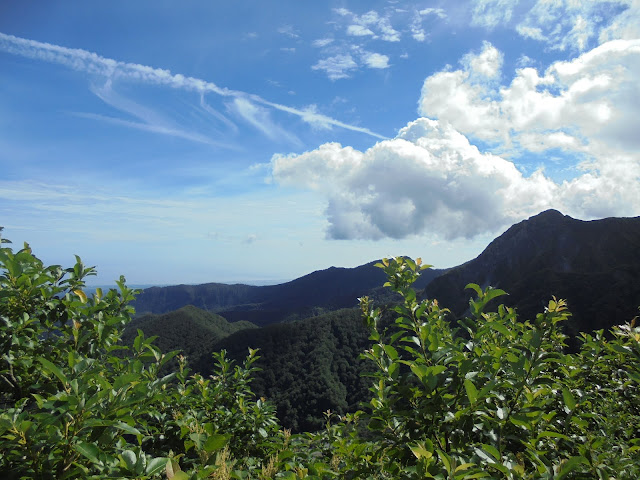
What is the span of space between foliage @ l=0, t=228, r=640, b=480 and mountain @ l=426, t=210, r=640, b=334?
69486 millimetres

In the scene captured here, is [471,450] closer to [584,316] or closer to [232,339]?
[584,316]

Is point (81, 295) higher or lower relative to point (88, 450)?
higher

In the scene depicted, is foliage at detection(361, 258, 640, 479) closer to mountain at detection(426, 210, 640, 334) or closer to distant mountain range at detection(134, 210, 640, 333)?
distant mountain range at detection(134, 210, 640, 333)

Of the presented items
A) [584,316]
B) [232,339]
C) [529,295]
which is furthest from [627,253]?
[232,339]

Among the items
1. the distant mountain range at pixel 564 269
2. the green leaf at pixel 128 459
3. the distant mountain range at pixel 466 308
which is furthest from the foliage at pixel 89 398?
the distant mountain range at pixel 466 308

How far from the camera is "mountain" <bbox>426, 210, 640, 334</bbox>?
79688 mm

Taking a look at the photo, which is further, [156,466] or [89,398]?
[89,398]

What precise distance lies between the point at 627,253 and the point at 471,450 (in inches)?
6431

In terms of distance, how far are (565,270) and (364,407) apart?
558 ft

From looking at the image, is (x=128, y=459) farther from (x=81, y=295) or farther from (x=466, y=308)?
(x=466, y=308)

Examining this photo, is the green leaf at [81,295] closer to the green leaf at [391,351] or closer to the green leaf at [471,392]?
the green leaf at [391,351]

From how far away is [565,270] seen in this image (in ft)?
467

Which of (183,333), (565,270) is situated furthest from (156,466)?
(183,333)

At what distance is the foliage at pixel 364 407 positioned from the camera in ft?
7.66
